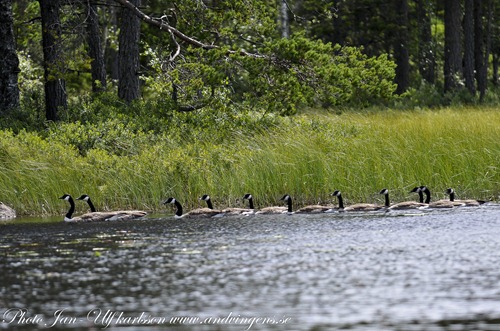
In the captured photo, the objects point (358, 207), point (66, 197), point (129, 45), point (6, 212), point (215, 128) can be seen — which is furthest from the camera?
point (129, 45)

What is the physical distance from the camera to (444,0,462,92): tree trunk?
1823 inches

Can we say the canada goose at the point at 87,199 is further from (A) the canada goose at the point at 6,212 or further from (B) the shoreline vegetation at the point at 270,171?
(A) the canada goose at the point at 6,212

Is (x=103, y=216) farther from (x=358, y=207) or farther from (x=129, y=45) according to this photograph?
(x=129, y=45)

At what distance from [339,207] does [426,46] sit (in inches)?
1541

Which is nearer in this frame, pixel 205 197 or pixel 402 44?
pixel 205 197

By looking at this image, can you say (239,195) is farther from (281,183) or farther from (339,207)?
(339,207)

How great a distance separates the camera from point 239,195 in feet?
61.3

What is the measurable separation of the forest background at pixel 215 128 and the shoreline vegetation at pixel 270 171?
3cm

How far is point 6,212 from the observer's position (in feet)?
60.1

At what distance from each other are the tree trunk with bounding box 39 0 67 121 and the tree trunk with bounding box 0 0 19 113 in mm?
1027

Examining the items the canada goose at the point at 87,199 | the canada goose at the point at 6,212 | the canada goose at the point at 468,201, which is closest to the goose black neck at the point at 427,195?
the canada goose at the point at 468,201

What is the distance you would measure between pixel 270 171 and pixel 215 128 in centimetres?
468

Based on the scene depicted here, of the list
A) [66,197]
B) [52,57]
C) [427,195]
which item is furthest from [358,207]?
[52,57]

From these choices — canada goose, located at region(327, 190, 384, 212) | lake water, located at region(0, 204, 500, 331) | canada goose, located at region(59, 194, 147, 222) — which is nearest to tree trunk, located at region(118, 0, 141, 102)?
canada goose, located at region(59, 194, 147, 222)
